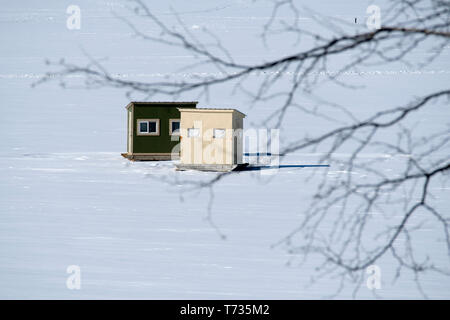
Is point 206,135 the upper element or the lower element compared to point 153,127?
lower

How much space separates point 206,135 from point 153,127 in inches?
215

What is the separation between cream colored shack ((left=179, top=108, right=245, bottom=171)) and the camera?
17703 millimetres

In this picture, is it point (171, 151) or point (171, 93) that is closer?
point (171, 93)

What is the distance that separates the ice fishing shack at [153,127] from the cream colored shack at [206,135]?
4552 millimetres

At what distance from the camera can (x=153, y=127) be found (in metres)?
22.8

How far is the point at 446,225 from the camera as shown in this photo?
3.28 metres

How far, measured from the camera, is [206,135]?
17.9 meters

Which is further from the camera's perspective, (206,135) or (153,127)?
(153,127)

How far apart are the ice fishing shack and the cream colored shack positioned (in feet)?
14.9

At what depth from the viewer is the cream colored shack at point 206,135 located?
→ 697 inches

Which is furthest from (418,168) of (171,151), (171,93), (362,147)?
(171,151)

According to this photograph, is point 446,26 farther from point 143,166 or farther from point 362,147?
point 143,166

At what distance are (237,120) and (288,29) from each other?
638 inches

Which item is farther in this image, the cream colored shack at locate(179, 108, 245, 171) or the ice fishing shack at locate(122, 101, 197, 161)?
the ice fishing shack at locate(122, 101, 197, 161)
